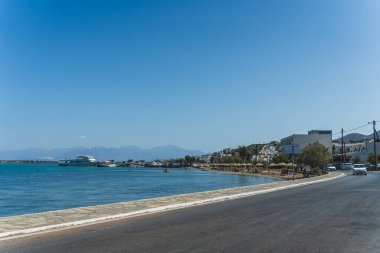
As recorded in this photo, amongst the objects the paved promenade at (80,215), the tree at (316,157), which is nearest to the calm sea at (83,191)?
the tree at (316,157)

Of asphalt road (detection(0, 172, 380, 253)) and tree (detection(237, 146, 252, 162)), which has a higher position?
tree (detection(237, 146, 252, 162))

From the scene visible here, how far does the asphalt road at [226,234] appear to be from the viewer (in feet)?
29.4

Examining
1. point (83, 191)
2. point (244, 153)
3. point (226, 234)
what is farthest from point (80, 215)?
point (244, 153)

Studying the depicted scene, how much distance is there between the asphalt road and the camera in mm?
8969

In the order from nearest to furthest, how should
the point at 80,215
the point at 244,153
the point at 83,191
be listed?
the point at 80,215, the point at 83,191, the point at 244,153

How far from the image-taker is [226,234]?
34.6 feet

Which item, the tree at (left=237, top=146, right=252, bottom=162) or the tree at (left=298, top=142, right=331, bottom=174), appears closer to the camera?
the tree at (left=298, top=142, right=331, bottom=174)

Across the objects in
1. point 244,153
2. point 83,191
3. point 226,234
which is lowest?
point 83,191

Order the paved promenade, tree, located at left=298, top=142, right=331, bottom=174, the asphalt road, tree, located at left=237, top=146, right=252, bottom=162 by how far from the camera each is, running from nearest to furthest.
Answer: the asphalt road → the paved promenade → tree, located at left=298, top=142, right=331, bottom=174 → tree, located at left=237, top=146, right=252, bottom=162

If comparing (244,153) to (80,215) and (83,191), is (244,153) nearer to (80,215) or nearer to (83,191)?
(83,191)

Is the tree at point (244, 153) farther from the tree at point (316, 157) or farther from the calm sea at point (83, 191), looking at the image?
the tree at point (316, 157)

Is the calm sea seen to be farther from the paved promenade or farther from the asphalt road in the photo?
the asphalt road

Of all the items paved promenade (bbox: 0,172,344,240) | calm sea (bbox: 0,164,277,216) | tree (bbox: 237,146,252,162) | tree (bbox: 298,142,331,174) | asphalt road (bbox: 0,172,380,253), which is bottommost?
calm sea (bbox: 0,164,277,216)

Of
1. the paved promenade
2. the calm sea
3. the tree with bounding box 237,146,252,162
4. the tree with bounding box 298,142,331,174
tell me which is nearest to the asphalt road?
the paved promenade
